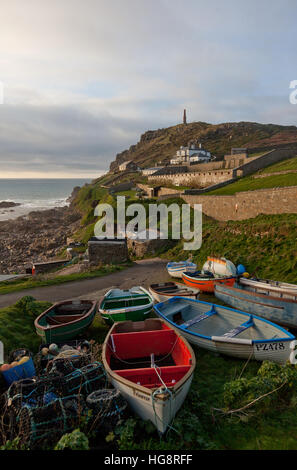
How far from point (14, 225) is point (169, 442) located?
65.7m

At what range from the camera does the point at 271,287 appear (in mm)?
12586

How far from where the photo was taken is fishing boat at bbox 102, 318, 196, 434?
18.0 ft

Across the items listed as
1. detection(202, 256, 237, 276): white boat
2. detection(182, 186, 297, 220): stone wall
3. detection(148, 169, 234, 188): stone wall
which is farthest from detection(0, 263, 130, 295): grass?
detection(148, 169, 234, 188): stone wall

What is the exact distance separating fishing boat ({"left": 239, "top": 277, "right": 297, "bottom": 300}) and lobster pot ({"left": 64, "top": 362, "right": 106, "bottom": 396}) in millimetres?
8761

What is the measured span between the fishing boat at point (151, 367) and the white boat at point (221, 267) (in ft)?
22.8

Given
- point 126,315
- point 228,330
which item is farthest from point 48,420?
point 228,330

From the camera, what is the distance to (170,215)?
3506 cm

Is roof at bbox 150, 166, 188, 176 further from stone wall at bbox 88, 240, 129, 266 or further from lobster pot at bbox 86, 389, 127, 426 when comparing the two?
lobster pot at bbox 86, 389, 127, 426

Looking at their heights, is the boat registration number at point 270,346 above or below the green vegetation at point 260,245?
below

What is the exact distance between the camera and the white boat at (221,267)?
15016mm

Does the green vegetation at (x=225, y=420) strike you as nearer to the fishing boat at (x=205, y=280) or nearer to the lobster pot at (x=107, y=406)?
the lobster pot at (x=107, y=406)

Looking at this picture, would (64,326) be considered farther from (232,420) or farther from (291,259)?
(291,259)

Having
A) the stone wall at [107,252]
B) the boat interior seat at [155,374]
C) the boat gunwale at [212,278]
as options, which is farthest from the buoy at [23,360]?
the stone wall at [107,252]
